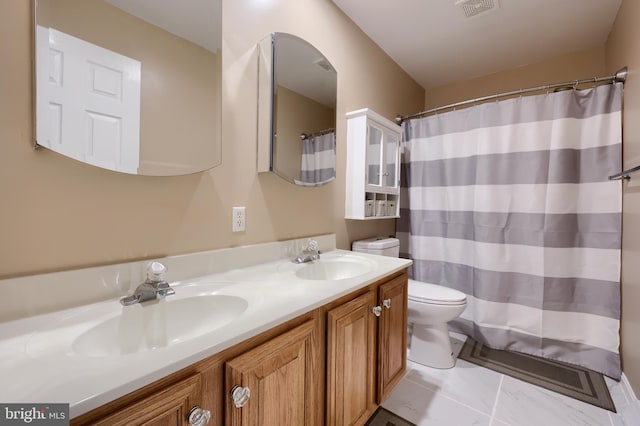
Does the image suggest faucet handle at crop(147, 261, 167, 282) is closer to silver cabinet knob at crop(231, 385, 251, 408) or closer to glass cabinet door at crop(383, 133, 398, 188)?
silver cabinet knob at crop(231, 385, 251, 408)

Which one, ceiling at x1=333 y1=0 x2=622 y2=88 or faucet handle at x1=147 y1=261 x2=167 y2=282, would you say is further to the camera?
ceiling at x1=333 y1=0 x2=622 y2=88

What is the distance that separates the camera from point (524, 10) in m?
1.79

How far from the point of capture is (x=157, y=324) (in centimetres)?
83

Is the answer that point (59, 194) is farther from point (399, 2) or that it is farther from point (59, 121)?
point (399, 2)

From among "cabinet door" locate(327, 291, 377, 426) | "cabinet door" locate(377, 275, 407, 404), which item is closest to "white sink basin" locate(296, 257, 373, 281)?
"cabinet door" locate(377, 275, 407, 404)

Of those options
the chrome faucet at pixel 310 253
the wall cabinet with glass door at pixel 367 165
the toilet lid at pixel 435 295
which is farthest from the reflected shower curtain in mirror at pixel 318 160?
the toilet lid at pixel 435 295

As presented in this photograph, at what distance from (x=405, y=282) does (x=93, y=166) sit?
55.2 inches

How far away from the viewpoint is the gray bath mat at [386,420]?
133 cm

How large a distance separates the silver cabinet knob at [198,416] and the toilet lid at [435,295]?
4.63 ft

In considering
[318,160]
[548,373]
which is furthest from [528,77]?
[548,373]

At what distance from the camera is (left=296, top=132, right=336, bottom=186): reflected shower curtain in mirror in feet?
4.97

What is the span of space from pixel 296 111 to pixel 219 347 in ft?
4.00

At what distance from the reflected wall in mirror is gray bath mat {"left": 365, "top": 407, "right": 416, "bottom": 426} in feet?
4.16

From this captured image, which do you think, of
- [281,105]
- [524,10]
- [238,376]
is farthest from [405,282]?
[524,10]
